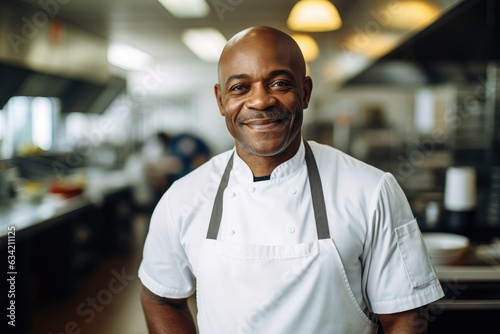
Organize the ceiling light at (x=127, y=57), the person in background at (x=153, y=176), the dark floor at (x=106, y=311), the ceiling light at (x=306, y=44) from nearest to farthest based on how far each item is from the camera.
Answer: the dark floor at (x=106, y=311) → the person in background at (x=153, y=176) → the ceiling light at (x=306, y=44) → the ceiling light at (x=127, y=57)

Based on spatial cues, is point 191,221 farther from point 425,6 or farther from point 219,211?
point 425,6

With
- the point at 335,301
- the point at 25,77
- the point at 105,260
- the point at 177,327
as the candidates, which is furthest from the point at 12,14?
the point at 335,301

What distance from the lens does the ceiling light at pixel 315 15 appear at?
8.05 feet

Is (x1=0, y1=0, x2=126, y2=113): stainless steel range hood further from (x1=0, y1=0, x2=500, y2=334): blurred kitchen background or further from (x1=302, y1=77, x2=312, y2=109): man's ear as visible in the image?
(x1=302, y1=77, x2=312, y2=109): man's ear

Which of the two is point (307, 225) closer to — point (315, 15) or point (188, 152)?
point (315, 15)

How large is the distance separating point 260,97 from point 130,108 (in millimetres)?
5775

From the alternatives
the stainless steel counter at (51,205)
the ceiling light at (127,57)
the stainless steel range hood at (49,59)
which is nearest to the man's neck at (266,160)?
the stainless steel counter at (51,205)

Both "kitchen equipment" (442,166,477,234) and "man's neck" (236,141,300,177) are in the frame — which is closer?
"man's neck" (236,141,300,177)

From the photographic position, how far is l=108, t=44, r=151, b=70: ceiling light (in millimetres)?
4766

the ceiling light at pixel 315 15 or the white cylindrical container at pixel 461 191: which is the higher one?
the ceiling light at pixel 315 15

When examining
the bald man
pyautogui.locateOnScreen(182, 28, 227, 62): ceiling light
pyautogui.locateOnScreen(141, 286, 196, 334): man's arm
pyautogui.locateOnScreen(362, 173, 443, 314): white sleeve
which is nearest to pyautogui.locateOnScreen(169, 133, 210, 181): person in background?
pyautogui.locateOnScreen(182, 28, 227, 62): ceiling light

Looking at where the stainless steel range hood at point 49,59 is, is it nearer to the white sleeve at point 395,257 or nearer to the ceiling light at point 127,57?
the ceiling light at point 127,57

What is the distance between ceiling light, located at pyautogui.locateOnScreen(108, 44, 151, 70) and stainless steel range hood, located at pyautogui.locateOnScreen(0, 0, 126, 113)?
0.48 feet

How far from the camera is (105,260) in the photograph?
4.27 metres
